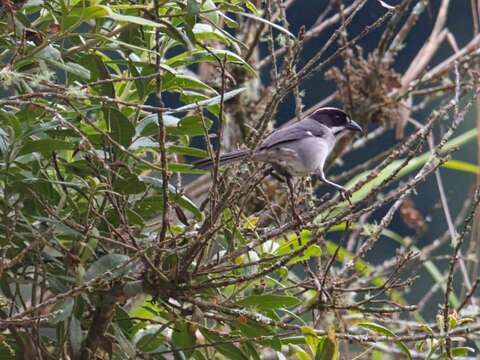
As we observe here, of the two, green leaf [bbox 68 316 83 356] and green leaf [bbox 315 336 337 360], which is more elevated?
green leaf [bbox 68 316 83 356]

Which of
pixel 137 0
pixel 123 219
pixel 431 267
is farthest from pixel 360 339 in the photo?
pixel 431 267

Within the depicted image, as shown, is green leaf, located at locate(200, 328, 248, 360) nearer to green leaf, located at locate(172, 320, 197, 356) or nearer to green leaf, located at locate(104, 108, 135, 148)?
green leaf, located at locate(172, 320, 197, 356)

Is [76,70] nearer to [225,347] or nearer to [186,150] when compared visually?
[186,150]

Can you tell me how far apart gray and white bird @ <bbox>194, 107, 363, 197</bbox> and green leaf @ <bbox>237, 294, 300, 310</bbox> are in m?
0.35

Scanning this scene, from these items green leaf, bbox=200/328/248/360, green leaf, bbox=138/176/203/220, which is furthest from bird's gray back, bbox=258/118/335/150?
green leaf, bbox=200/328/248/360

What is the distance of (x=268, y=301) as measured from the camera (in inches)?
94.4

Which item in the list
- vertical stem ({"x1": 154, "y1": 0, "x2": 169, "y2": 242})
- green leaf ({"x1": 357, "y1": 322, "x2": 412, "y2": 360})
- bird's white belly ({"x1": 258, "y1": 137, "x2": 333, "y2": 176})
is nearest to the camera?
vertical stem ({"x1": 154, "y1": 0, "x2": 169, "y2": 242})

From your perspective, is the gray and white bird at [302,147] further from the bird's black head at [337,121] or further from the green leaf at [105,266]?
the green leaf at [105,266]

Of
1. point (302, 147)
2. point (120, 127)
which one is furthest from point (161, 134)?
point (302, 147)

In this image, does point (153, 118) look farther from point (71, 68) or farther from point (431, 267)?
point (431, 267)

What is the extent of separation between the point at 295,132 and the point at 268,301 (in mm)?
1098

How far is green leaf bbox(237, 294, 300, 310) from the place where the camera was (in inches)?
94.0

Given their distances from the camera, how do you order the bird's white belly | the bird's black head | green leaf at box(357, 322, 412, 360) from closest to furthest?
green leaf at box(357, 322, 412, 360)
the bird's white belly
the bird's black head

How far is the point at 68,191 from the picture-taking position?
2395mm
